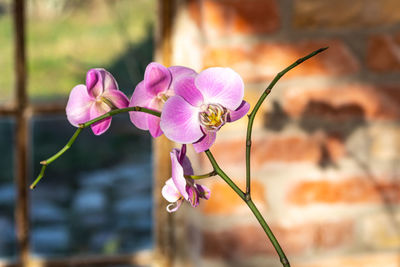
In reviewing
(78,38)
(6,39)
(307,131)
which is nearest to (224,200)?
(307,131)

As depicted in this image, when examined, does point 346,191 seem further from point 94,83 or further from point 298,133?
point 94,83

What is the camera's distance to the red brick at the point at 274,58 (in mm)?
1040

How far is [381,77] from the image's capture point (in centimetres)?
110

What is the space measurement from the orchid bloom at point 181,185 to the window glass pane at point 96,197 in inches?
36.8

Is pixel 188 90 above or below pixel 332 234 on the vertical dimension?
above

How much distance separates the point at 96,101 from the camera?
1.31 ft

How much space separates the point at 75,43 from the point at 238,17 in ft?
2.67

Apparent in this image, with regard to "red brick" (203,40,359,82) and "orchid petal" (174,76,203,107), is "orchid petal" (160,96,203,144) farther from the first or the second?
"red brick" (203,40,359,82)

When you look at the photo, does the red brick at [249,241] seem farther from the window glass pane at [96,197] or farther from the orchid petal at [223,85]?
the orchid petal at [223,85]

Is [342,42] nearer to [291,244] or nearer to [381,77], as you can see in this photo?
[381,77]

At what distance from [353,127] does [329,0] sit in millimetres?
242

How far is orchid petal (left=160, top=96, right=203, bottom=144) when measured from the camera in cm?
36

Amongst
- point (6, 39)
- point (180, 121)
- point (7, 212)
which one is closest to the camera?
point (180, 121)

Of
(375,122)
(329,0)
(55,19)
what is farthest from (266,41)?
(55,19)
